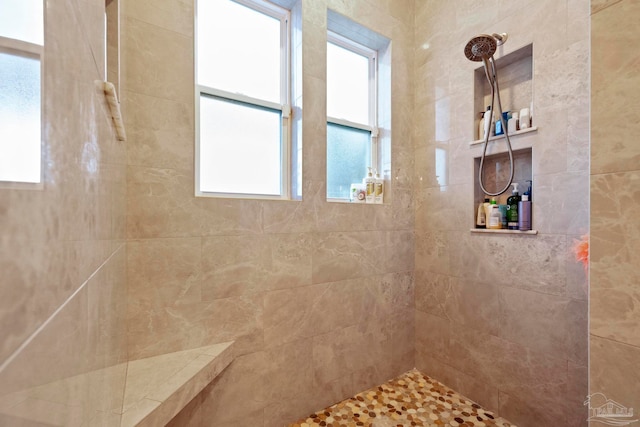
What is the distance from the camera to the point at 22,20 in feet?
0.66

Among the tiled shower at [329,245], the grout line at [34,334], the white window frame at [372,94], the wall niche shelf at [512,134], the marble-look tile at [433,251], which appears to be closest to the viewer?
the grout line at [34,334]

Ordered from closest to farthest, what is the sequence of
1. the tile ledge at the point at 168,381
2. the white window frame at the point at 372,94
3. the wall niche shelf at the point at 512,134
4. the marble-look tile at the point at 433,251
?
the tile ledge at the point at 168,381
the wall niche shelf at the point at 512,134
the marble-look tile at the point at 433,251
the white window frame at the point at 372,94

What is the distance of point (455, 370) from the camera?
5.94ft

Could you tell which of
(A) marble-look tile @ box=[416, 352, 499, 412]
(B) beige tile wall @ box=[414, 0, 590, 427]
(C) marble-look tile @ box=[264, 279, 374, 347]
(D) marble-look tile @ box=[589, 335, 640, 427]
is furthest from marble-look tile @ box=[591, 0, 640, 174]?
(A) marble-look tile @ box=[416, 352, 499, 412]

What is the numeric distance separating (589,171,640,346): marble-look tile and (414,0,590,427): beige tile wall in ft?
2.56

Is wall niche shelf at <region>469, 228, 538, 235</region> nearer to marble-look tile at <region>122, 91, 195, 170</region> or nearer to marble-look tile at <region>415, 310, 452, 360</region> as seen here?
marble-look tile at <region>415, 310, 452, 360</region>

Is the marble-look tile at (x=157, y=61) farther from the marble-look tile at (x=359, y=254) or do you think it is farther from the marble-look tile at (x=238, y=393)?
the marble-look tile at (x=238, y=393)

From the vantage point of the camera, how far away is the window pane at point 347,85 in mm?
1912

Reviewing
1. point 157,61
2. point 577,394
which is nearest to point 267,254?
point 157,61

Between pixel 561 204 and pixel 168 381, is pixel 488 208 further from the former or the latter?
pixel 168 381

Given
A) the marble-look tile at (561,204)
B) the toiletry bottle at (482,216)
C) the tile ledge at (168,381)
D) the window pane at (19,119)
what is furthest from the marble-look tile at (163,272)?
the marble-look tile at (561,204)

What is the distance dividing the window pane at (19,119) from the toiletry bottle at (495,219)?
1864mm

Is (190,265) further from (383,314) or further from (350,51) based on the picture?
(350,51)

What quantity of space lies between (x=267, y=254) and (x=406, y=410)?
124cm
